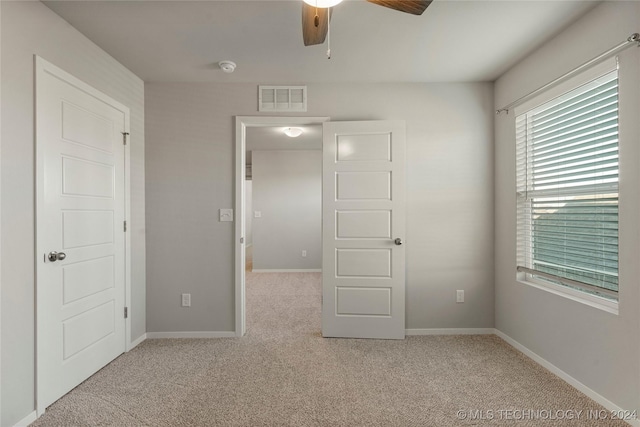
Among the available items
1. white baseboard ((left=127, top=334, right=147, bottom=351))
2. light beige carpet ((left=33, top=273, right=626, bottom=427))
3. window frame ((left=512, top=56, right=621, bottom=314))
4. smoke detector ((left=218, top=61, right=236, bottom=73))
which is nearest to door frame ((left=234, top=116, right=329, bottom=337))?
light beige carpet ((left=33, top=273, right=626, bottom=427))

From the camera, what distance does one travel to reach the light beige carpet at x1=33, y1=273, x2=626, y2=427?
1.80 m

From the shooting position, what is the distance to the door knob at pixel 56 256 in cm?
189

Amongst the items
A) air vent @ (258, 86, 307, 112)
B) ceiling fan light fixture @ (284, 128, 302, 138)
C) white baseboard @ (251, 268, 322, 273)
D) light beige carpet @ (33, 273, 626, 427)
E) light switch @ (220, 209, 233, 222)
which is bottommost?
light beige carpet @ (33, 273, 626, 427)

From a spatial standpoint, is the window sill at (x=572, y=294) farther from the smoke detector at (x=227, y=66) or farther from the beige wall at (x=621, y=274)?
the smoke detector at (x=227, y=66)

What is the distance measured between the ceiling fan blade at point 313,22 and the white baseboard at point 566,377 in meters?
2.67

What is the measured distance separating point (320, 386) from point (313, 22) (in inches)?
86.5

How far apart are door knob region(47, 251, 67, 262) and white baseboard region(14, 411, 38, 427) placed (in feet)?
2.88

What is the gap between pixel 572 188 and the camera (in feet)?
6.98

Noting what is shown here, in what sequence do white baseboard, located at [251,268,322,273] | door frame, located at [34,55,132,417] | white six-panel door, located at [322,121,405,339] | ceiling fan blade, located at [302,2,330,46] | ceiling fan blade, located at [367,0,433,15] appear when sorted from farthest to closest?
1. white baseboard, located at [251,268,322,273]
2. white six-panel door, located at [322,121,405,339]
3. door frame, located at [34,55,132,417]
4. ceiling fan blade, located at [302,2,330,46]
5. ceiling fan blade, located at [367,0,433,15]

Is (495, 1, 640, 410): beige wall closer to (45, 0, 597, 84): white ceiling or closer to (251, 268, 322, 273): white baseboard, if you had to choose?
(45, 0, 597, 84): white ceiling

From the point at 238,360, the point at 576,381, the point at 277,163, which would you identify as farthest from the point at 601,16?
the point at 277,163

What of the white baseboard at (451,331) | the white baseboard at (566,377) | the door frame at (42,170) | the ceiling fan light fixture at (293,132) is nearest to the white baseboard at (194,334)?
the door frame at (42,170)

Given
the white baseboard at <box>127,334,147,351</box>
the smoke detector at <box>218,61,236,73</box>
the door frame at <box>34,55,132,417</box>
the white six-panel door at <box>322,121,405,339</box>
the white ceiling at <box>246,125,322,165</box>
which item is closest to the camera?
the door frame at <box>34,55,132,417</box>

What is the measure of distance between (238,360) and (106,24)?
8.48 ft
